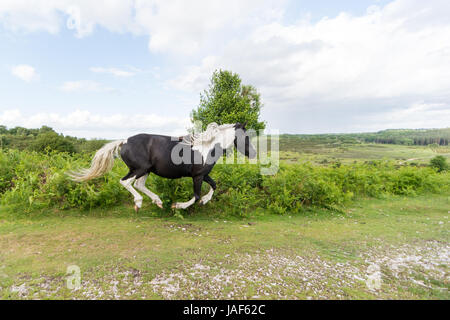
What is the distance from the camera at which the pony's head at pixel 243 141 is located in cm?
496

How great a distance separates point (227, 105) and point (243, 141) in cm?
1617

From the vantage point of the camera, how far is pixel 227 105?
2047cm

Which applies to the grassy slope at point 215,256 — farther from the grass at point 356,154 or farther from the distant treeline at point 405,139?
the distant treeline at point 405,139

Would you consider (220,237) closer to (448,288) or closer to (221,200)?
(221,200)

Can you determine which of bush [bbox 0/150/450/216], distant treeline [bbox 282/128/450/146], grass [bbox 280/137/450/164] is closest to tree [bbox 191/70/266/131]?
grass [bbox 280/137/450/164]

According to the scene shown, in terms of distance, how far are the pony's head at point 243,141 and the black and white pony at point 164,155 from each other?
26mm

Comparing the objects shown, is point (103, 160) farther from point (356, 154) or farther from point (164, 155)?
point (356, 154)

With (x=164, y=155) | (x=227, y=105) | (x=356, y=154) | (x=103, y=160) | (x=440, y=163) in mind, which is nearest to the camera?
(x=164, y=155)

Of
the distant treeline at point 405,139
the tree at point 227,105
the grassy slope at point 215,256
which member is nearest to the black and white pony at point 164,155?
the grassy slope at point 215,256

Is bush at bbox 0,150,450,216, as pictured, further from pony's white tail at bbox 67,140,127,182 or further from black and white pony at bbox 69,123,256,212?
black and white pony at bbox 69,123,256,212

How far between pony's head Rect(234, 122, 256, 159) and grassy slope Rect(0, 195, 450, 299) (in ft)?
5.79

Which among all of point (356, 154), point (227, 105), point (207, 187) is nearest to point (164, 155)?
point (207, 187)

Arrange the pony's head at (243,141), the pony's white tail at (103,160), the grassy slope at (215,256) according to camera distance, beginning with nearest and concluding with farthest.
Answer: the grassy slope at (215,256) < the pony's white tail at (103,160) < the pony's head at (243,141)

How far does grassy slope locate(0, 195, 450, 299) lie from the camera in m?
2.40
